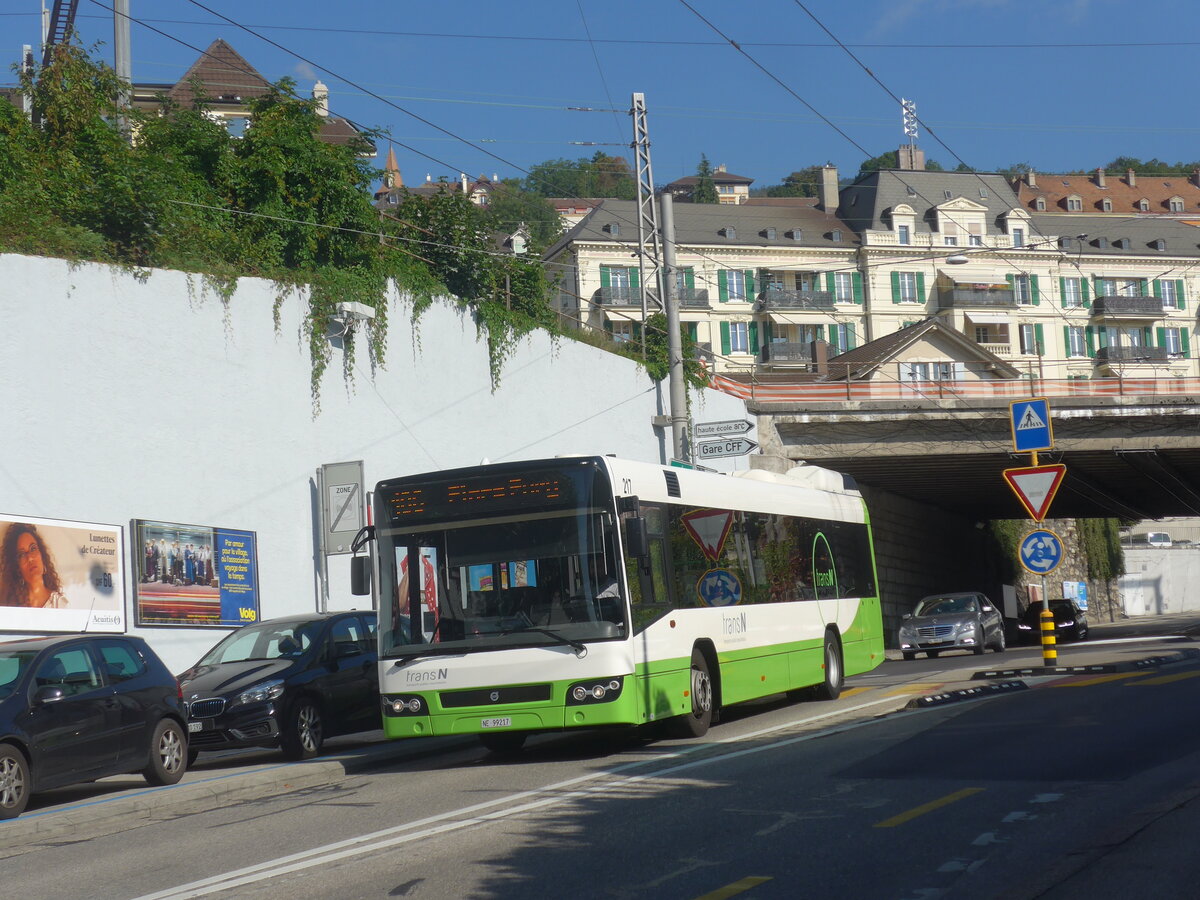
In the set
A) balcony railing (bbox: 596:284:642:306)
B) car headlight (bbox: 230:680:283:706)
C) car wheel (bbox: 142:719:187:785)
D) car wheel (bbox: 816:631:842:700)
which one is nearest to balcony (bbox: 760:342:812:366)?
balcony railing (bbox: 596:284:642:306)

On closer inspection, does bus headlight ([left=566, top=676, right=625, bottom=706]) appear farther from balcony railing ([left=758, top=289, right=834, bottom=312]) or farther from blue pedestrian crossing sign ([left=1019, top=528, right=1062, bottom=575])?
balcony railing ([left=758, top=289, right=834, bottom=312])

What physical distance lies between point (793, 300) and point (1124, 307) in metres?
19.9

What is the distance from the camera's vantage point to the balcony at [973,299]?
78.4m

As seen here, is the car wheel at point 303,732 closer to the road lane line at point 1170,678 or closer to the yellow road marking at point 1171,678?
the road lane line at point 1170,678

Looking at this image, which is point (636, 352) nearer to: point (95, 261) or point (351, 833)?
point (95, 261)

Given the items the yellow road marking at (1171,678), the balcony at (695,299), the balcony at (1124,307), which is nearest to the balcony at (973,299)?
the balcony at (1124,307)

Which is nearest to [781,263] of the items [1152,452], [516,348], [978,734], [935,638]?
[1152,452]

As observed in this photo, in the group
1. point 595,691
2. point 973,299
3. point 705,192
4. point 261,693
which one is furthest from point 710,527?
point 705,192

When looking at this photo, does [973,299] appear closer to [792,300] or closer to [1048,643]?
[792,300]

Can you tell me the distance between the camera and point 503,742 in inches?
578

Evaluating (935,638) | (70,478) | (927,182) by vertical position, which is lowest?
(935,638)

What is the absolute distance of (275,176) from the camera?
72.6 ft

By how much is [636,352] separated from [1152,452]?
550 inches

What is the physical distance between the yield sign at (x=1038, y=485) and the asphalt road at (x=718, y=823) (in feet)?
17.3
